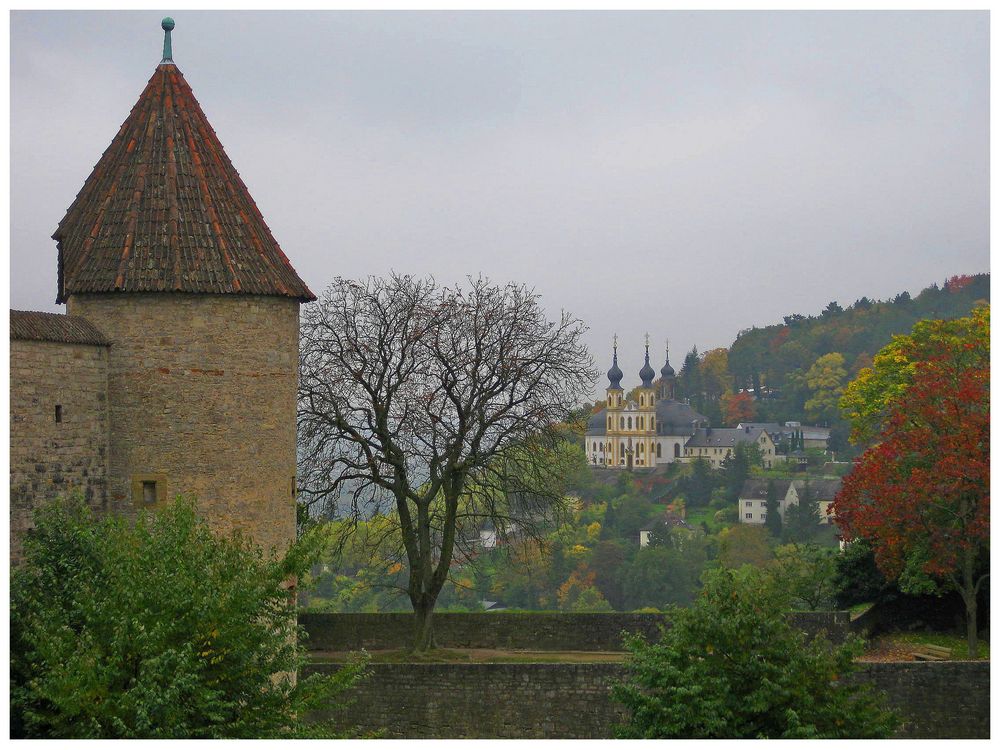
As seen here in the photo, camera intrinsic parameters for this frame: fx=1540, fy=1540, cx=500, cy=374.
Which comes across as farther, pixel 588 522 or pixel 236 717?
pixel 588 522

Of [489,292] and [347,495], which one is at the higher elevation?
[489,292]

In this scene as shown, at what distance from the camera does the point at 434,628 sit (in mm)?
26547

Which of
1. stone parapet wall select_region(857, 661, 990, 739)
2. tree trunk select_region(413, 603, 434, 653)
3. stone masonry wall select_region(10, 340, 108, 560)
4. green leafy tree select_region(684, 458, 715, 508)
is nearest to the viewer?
stone masonry wall select_region(10, 340, 108, 560)

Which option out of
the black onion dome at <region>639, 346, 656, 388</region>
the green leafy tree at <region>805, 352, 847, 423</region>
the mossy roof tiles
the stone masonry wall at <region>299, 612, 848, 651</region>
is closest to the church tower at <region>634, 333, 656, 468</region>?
the black onion dome at <region>639, 346, 656, 388</region>

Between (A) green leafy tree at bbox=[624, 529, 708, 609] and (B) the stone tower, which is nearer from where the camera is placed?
(B) the stone tower

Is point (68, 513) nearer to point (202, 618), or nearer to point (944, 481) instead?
point (202, 618)

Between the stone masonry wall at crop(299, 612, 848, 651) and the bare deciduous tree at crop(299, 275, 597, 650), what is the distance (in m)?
0.82

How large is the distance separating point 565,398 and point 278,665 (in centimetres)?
1196

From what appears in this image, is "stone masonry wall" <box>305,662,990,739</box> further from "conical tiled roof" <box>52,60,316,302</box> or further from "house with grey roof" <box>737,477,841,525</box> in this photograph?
"house with grey roof" <box>737,477,841,525</box>

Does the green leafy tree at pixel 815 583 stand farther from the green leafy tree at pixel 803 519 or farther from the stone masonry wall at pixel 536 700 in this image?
the green leafy tree at pixel 803 519

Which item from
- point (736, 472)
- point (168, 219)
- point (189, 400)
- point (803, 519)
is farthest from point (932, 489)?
point (736, 472)

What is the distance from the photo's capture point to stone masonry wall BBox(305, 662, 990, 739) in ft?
71.8

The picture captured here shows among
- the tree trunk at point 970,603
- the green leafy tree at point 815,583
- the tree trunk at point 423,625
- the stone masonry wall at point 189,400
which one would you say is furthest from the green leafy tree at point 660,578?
the stone masonry wall at point 189,400

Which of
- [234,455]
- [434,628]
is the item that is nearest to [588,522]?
[434,628]
